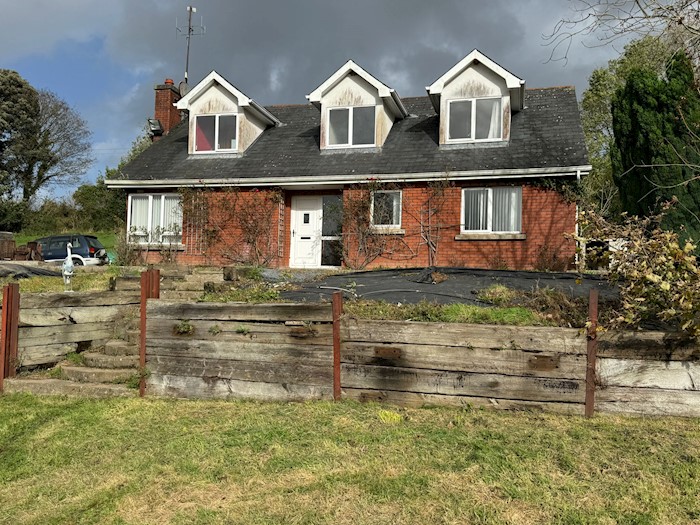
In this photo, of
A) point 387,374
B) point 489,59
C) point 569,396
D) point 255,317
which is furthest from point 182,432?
point 489,59

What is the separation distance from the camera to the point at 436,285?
24.3ft

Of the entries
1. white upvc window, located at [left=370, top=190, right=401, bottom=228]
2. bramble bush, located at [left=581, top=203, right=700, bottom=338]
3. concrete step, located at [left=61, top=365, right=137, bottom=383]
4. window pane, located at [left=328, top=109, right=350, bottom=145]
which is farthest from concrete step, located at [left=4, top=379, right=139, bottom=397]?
window pane, located at [left=328, top=109, right=350, bottom=145]

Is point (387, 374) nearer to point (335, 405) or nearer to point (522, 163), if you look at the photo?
point (335, 405)

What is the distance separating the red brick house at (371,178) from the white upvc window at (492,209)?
0.09 ft

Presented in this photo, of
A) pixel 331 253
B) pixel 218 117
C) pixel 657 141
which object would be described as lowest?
pixel 331 253

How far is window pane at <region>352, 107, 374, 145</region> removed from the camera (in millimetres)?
16031

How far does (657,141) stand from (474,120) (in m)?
4.92

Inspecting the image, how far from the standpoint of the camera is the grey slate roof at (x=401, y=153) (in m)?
14.1

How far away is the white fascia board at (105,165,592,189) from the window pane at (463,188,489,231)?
1.90ft

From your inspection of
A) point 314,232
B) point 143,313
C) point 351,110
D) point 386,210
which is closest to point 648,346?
point 143,313

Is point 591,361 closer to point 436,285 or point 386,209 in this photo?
point 436,285

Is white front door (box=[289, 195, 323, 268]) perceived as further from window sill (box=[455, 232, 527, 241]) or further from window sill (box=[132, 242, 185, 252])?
window sill (box=[455, 232, 527, 241])

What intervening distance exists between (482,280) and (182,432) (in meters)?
4.66

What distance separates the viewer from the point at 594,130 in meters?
33.1
